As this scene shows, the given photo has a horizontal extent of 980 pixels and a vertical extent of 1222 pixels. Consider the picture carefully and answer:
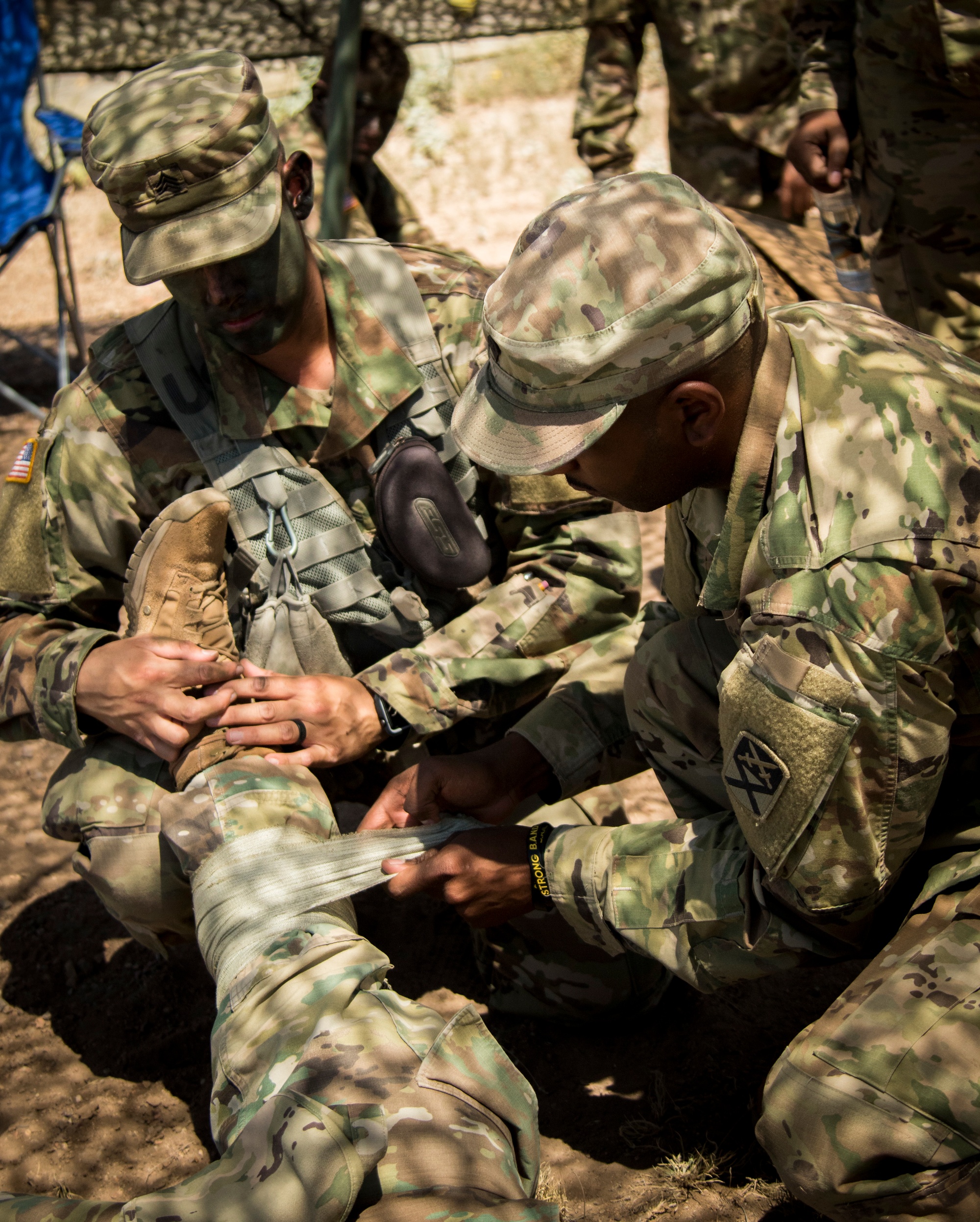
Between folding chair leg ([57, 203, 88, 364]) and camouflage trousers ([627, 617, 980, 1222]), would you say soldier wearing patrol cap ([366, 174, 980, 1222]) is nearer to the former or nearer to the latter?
camouflage trousers ([627, 617, 980, 1222])

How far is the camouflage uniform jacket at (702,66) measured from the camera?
4.74 meters

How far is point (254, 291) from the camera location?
238cm

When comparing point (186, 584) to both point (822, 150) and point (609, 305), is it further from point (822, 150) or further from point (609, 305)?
point (822, 150)

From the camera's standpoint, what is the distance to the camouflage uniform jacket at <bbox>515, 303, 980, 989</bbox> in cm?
158

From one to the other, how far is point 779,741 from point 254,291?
57.6 inches

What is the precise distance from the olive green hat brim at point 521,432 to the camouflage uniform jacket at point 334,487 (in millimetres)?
710

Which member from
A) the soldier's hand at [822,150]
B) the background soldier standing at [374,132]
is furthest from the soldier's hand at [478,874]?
the background soldier standing at [374,132]

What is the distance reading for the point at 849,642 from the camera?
5.16 ft

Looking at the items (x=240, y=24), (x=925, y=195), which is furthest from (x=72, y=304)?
(x=240, y=24)

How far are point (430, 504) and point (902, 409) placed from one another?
42.8 inches

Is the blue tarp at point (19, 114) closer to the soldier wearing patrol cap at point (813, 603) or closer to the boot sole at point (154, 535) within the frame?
the boot sole at point (154, 535)

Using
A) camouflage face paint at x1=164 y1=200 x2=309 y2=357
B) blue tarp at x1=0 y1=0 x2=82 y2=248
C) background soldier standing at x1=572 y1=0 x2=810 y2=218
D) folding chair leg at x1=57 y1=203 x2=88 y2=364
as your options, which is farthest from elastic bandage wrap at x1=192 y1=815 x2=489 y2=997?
blue tarp at x1=0 y1=0 x2=82 y2=248

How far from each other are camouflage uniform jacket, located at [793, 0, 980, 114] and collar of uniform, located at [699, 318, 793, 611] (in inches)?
75.6

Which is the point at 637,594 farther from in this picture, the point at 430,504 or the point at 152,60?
the point at 152,60
